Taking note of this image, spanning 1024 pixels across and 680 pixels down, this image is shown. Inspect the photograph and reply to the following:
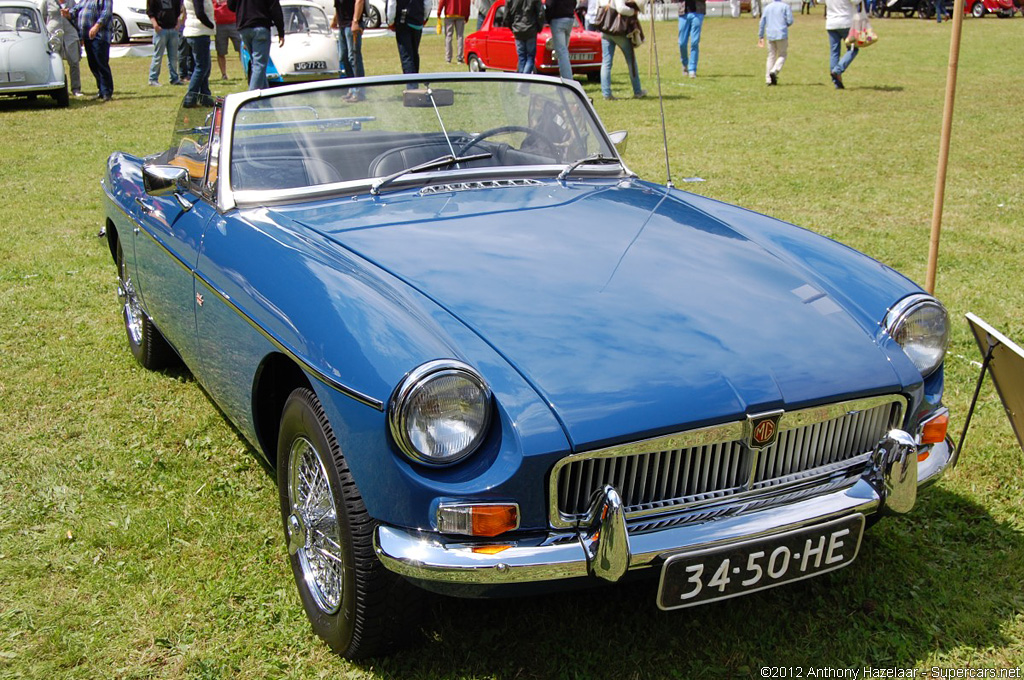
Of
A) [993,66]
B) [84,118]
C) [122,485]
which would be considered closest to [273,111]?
[122,485]

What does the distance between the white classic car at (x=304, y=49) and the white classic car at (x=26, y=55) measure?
9.77 feet

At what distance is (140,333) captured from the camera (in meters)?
4.84

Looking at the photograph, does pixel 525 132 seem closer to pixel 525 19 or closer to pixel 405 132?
pixel 405 132

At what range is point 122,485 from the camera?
3.68 m

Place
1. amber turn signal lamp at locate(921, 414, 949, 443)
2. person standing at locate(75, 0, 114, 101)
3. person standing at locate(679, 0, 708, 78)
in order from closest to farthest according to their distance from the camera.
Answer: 1. amber turn signal lamp at locate(921, 414, 949, 443)
2. person standing at locate(75, 0, 114, 101)
3. person standing at locate(679, 0, 708, 78)

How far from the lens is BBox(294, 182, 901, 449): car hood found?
240cm

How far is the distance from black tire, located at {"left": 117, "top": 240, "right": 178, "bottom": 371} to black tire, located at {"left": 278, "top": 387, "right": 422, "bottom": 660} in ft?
6.83

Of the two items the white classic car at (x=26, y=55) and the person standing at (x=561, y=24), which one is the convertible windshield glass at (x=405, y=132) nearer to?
the person standing at (x=561, y=24)

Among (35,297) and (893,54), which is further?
(893,54)

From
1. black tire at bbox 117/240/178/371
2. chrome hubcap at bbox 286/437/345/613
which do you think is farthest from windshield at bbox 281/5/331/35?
A: chrome hubcap at bbox 286/437/345/613

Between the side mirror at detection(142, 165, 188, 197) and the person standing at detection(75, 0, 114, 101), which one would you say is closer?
the side mirror at detection(142, 165, 188, 197)

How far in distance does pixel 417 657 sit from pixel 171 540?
1092 mm

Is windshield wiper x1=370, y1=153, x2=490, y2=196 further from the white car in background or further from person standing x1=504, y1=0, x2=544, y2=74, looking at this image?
the white car in background

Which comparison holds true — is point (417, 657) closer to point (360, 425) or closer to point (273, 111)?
point (360, 425)
